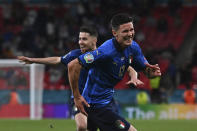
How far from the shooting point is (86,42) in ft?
23.5

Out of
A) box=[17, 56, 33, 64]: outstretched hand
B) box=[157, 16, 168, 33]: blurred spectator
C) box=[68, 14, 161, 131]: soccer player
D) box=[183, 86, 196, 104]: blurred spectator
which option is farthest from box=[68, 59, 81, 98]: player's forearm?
box=[157, 16, 168, 33]: blurred spectator

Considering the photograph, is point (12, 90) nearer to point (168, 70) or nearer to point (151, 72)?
point (168, 70)

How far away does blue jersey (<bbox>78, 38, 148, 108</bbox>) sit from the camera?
219 inches

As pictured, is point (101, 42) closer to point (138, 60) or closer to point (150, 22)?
point (150, 22)

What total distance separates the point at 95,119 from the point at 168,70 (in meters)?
13.3

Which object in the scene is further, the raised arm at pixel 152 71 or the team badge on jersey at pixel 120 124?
the raised arm at pixel 152 71

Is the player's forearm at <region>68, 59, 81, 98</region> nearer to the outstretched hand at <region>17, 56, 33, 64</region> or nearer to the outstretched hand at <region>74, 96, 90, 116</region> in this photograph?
the outstretched hand at <region>74, 96, 90, 116</region>

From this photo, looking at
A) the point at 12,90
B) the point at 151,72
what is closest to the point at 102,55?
the point at 151,72

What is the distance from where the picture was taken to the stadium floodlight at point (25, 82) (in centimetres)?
1692

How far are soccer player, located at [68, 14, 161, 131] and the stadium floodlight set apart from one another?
1112 centimetres

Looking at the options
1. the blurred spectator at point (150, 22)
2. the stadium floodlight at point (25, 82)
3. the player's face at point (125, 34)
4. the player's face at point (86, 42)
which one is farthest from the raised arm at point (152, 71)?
the blurred spectator at point (150, 22)

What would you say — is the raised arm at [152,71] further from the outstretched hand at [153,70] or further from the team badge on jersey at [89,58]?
the team badge on jersey at [89,58]

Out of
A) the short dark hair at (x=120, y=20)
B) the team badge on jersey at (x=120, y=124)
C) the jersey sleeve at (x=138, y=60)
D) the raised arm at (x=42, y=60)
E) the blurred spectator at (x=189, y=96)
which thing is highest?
the short dark hair at (x=120, y=20)

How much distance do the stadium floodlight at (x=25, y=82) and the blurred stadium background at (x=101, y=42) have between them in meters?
0.03
